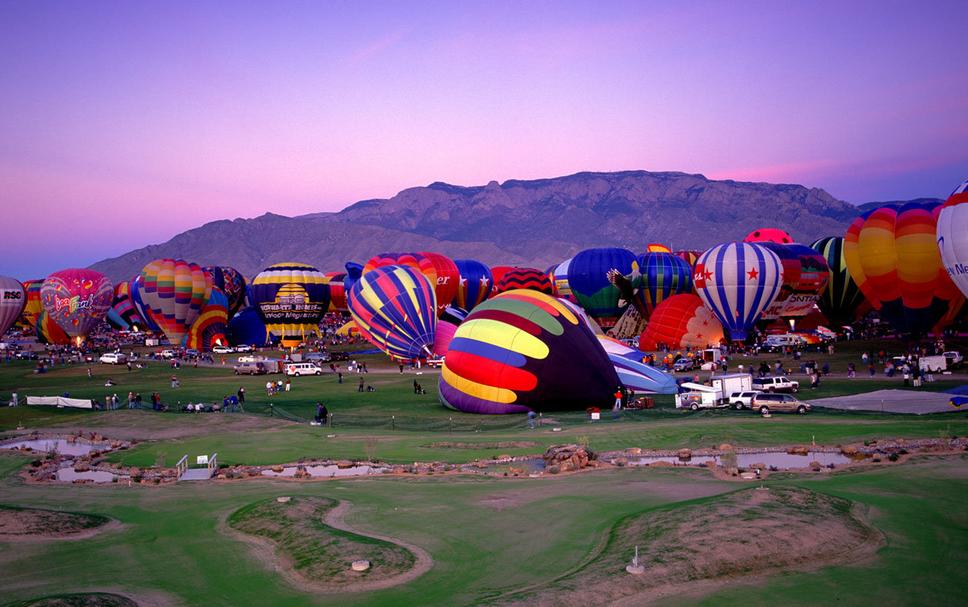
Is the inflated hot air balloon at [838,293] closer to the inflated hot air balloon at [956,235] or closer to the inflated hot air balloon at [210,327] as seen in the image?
the inflated hot air balloon at [956,235]

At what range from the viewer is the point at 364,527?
512 inches

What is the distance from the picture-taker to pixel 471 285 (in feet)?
283

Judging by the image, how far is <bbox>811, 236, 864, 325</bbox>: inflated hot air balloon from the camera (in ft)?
217

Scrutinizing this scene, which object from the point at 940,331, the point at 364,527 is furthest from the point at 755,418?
the point at 940,331

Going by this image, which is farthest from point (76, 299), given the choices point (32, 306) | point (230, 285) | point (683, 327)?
point (683, 327)

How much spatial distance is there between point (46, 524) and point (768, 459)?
15.2 metres

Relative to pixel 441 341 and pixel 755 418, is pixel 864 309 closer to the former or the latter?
pixel 441 341

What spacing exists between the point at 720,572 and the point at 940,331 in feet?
168

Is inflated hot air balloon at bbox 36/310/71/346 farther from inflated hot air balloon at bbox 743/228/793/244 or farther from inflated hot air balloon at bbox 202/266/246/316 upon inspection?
inflated hot air balloon at bbox 743/228/793/244

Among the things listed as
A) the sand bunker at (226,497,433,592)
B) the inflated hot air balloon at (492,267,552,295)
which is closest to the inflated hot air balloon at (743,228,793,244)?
the inflated hot air balloon at (492,267,552,295)

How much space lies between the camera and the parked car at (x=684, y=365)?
50.0 m

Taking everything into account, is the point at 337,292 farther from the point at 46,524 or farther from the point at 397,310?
the point at 46,524

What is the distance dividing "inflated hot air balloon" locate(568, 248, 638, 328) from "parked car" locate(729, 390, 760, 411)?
1666 inches

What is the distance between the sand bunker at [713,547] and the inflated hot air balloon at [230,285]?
86271mm
